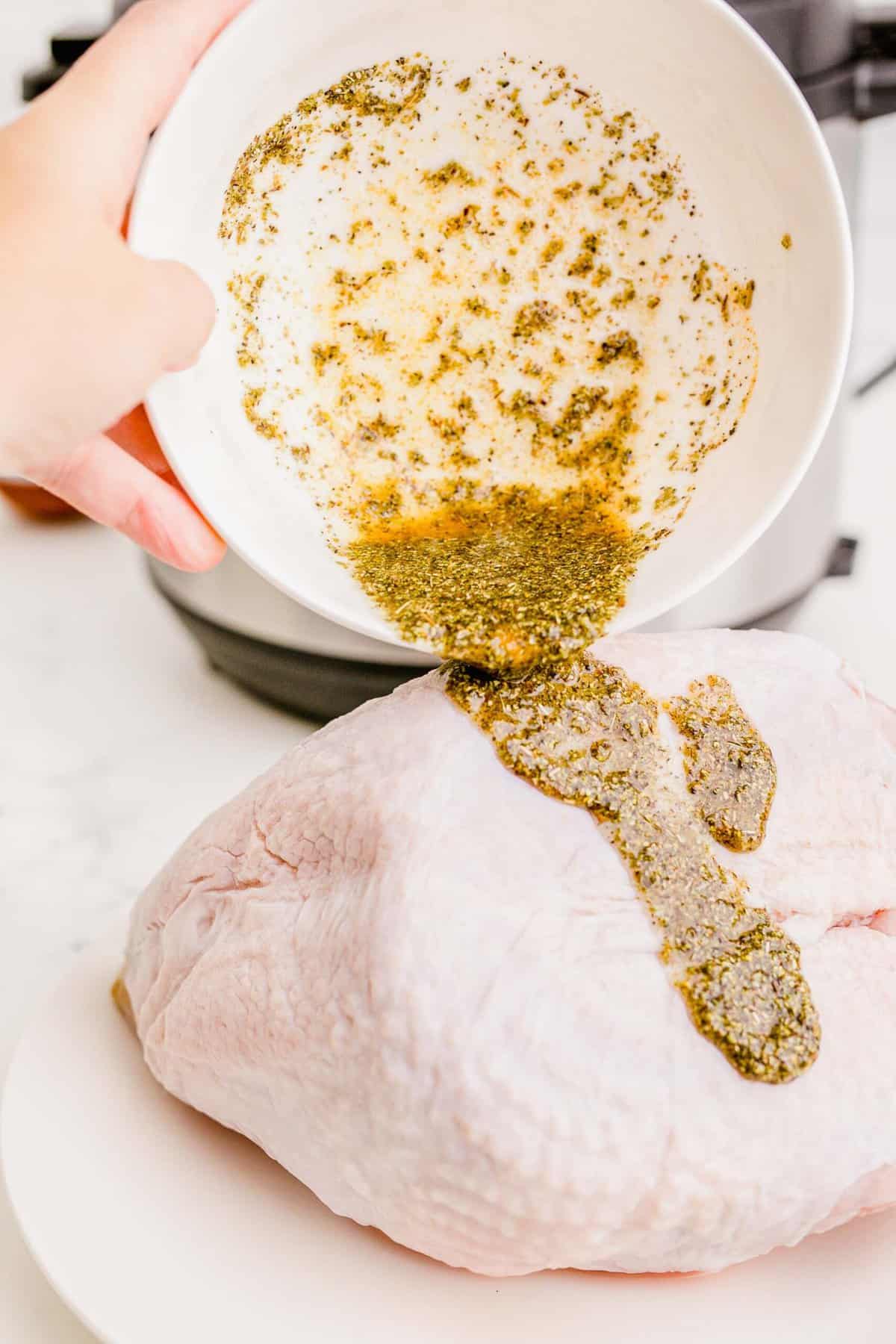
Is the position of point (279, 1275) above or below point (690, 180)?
below

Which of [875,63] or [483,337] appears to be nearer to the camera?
[483,337]

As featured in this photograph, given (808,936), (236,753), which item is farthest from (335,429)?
(236,753)

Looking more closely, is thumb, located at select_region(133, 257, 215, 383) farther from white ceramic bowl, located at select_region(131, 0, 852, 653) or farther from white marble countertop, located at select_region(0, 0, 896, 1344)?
white marble countertop, located at select_region(0, 0, 896, 1344)

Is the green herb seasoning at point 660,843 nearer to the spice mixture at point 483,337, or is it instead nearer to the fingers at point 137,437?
the spice mixture at point 483,337

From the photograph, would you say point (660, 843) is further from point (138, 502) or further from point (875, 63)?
point (875, 63)

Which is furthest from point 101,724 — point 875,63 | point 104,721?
point 875,63

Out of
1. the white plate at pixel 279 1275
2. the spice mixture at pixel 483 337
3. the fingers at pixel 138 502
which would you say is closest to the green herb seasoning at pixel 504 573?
the spice mixture at pixel 483 337
